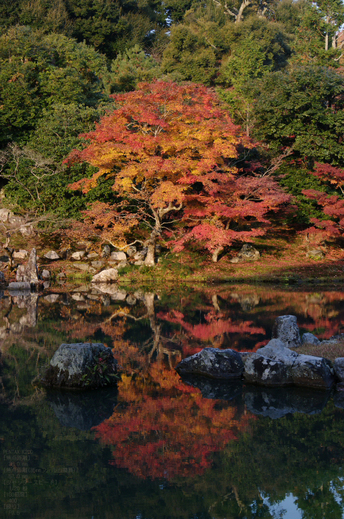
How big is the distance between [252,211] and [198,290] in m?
3.79

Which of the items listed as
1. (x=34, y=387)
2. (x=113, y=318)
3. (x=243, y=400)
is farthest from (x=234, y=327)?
(x=34, y=387)

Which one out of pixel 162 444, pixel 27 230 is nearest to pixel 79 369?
pixel 162 444

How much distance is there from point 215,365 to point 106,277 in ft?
36.1

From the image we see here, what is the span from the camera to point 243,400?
492 centimetres

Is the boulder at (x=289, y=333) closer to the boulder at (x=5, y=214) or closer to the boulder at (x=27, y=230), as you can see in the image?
the boulder at (x=27, y=230)

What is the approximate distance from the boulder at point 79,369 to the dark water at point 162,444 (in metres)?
0.19

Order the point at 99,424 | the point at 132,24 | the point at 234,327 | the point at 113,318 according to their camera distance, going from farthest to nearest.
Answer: the point at 132,24 < the point at 113,318 < the point at 234,327 < the point at 99,424

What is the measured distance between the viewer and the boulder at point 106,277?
53.5 ft

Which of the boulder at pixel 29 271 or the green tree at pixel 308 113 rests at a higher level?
the green tree at pixel 308 113

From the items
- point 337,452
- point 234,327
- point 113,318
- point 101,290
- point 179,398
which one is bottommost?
point 101,290

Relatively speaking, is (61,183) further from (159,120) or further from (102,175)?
(159,120)

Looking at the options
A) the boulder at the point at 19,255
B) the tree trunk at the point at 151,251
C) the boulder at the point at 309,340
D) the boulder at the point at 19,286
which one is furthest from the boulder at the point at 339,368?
the boulder at the point at 19,255

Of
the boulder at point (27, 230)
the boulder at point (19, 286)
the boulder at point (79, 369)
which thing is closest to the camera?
the boulder at point (79, 369)

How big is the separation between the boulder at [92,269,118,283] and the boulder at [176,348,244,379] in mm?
10652
